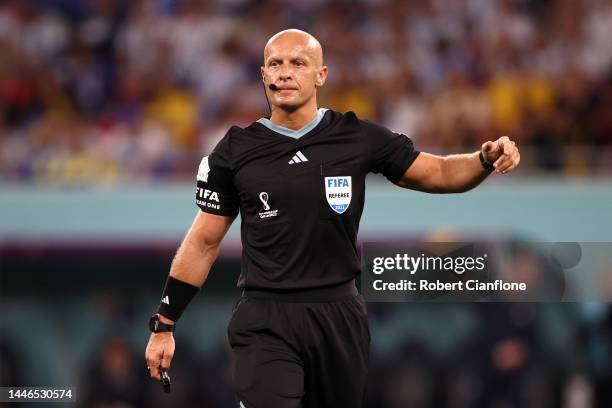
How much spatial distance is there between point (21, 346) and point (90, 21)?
482cm

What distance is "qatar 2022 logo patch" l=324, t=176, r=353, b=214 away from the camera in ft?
14.4

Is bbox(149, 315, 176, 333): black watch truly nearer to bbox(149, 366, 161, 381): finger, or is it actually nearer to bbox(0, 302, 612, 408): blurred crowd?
bbox(149, 366, 161, 381): finger

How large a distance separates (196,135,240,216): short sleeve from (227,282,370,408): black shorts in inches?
15.1

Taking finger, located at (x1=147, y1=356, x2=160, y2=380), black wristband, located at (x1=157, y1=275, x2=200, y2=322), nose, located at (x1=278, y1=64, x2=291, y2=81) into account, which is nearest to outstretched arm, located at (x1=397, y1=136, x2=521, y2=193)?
nose, located at (x1=278, y1=64, x2=291, y2=81)

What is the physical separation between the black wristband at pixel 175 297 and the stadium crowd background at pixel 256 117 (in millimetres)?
1697

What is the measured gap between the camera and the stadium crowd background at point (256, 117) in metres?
6.26

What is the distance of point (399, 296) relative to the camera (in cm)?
538

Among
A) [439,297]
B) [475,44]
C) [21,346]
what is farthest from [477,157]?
[475,44]

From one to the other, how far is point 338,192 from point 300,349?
25.3 inches

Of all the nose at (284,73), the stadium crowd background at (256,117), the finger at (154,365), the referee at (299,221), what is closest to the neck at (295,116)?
the referee at (299,221)

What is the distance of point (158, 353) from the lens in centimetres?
453

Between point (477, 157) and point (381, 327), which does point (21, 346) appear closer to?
point (381, 327)

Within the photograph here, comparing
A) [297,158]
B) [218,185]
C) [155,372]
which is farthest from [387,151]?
[155,372]

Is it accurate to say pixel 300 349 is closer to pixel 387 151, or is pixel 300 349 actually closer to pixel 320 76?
pixel 387 151
